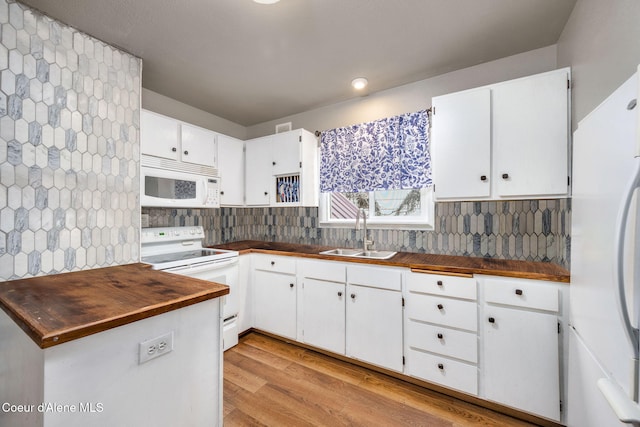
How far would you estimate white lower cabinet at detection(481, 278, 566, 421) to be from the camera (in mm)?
1517

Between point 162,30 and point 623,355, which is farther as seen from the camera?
point 162,30

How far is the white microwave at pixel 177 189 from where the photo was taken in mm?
2109

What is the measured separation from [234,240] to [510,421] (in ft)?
10.1

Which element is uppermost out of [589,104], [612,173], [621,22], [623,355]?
[621,22]

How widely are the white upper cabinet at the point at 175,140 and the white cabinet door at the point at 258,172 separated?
0.45m

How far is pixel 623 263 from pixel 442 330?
128 centimetres

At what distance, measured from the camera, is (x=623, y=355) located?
0.73 metres

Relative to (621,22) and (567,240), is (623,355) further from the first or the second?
(621,22)

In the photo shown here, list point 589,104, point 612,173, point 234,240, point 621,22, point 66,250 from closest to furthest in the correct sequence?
1. point 612,173
2. point 621,22
3. point 589,104
4. point 66,250
5. point 234,240

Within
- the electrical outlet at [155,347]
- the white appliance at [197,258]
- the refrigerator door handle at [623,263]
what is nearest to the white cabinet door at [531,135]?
the refrigerator door handle at [623,263]

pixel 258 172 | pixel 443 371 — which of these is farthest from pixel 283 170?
pixel 443 371

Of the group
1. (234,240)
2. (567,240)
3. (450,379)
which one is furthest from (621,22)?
(234,240)

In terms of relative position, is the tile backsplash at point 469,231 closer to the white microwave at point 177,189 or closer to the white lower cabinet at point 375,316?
the white microwave at point 177,189

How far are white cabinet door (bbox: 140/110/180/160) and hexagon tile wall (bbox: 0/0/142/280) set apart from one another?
6.4 inches
